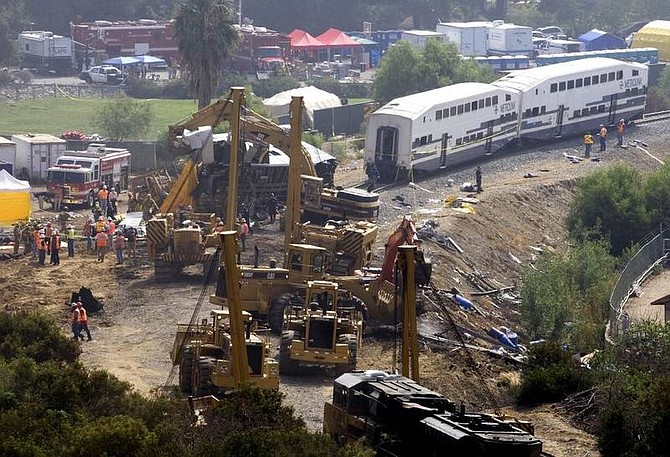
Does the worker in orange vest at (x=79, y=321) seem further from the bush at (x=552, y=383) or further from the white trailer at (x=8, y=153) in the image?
the white trailer at (x=8, y=153)

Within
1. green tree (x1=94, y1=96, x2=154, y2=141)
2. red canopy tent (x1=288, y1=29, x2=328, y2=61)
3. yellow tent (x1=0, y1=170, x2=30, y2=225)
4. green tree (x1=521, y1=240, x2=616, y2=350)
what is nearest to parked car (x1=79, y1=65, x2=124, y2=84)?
red canopy tent (x1=288, y1=29, x2=328, y2=61)

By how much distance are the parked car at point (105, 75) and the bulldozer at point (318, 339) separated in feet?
206

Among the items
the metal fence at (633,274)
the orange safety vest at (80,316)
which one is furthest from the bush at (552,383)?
the orange safety vest at (80,316)

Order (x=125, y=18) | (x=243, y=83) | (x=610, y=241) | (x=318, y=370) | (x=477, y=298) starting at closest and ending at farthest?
(x=318, y=370) → (x=477, y=298) → (x=610, y=241) → (x=243, y=83) → (x=125, y=18)

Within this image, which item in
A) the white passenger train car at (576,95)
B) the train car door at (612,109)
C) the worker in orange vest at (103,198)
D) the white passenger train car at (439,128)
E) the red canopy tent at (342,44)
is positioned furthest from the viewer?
the red canopy tent at (342,44)

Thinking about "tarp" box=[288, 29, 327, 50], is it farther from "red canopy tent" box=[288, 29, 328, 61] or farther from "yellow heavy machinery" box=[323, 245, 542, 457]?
"yellow heavy machinery" box=[323, 245, 542, 457]

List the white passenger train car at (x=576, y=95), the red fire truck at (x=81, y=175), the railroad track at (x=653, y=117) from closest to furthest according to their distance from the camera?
the red fire truck at (x=81, y=175) < the white passenger train car at (x=576, y=95) < the railroad track at (x=653, y=117)

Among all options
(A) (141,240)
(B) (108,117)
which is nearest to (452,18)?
(B) (108,117)

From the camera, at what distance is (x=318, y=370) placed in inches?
1272

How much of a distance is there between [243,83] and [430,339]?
59.3 meters

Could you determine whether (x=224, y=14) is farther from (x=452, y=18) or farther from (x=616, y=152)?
(x=452, y=18)

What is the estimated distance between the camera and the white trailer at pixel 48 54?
98.8 metres

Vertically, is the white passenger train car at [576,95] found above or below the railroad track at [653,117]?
above

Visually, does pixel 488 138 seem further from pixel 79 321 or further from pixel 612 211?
pixel 79 321
